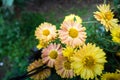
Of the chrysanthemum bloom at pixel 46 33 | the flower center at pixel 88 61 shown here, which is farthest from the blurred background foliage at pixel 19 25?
the flower center at pixel 88 61

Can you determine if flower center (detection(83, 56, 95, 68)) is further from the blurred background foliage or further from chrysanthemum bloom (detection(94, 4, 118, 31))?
the blurred background foliage

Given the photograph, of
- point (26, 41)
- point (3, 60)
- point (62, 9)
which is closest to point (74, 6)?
point (62, 9)

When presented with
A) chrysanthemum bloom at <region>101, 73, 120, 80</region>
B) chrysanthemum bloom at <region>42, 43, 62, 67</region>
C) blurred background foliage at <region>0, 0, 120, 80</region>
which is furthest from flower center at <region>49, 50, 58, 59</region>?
blurred background foliage at <region>0, 0, 120, 80</region>

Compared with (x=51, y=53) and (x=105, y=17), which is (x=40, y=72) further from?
(x=105, y=17)

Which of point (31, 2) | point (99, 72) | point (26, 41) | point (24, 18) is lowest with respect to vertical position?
point (99, 72)

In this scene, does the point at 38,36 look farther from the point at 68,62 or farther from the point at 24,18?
the point at 24,18

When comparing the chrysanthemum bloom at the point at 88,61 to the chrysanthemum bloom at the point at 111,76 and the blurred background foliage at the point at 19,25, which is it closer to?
the chrysanthemum bloom at the point at 111,76
